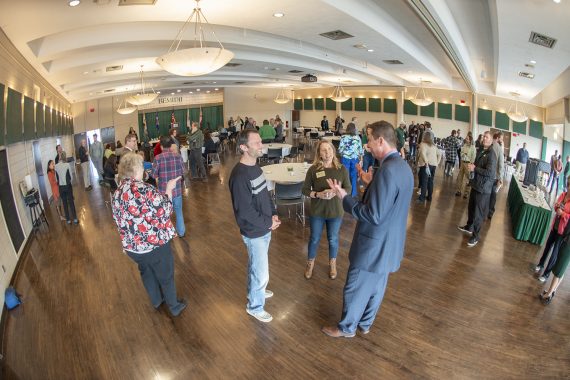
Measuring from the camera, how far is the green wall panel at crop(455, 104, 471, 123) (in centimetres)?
1565

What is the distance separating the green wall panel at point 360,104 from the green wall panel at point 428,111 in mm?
4154

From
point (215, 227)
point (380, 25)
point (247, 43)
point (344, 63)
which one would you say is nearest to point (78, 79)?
point (247, 43)

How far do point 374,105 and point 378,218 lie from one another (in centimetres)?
1975

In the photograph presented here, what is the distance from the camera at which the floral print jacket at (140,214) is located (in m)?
2.85

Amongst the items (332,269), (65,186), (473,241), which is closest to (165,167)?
(332,269)

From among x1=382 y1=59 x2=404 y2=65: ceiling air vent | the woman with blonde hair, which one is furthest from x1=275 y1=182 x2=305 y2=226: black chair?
x1=382 y1=59 x2=404 y2=65: ceiling air vent

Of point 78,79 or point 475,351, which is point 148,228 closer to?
point 475,351

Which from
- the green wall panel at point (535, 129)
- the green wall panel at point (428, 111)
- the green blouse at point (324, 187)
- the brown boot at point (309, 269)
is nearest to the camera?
the green blouse at point (324, 187)

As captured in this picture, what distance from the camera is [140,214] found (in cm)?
289

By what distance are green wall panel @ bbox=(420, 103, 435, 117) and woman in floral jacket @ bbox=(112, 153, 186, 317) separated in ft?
57.8

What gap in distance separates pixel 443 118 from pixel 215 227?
1544cm

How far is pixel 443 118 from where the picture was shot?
674 inches

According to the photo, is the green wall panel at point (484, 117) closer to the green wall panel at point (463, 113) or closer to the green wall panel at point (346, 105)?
the green wall panel at point (463, 113)

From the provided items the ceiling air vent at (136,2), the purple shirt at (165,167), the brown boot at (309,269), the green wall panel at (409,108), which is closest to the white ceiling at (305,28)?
the ceiling air vent at (136,2)
